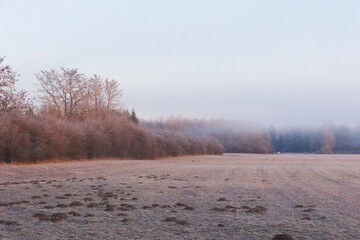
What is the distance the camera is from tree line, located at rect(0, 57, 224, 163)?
3189 cm

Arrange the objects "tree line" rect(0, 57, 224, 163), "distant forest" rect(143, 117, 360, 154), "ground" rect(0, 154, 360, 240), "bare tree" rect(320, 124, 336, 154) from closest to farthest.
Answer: "ground" rect(0, 154, 360, 240) → "tree line" rect(0, 57, 224, 163) → "bare tree" rect(320, 124, 336, 154) → "distant forest" rect(143, 117, 360, 154)

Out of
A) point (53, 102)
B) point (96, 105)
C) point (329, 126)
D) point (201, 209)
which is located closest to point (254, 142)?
point (329, 126)

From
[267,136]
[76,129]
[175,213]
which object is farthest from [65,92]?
[267,136]

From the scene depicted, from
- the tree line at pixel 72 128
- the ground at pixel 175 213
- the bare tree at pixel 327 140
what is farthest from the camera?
the bare tree at pixel 327 140

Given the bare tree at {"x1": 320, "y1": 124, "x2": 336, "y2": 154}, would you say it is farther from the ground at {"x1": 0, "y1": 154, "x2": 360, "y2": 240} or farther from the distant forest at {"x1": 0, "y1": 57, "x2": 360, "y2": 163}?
the ground at {"x1": 0, "y1": 154, "x2": 360, "y2": 240}

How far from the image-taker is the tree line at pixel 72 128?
31.9 metres

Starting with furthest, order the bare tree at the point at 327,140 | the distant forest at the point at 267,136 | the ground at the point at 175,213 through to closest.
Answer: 1. the distant forest at the point at 267,136
2. the bare tree at the point at 327,140
3. the ground at the point at 175,213

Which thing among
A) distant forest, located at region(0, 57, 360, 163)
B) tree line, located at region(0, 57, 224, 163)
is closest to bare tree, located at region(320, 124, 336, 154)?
distant forest, located at region(0, 57, 360, 163)

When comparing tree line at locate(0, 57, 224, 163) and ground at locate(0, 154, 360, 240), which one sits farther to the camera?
tree line at locate(0, 57, 224, 163)

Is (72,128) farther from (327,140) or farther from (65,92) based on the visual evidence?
(327,140)

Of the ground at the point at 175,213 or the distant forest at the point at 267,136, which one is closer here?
the ground at the point at 175,213

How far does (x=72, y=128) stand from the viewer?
3862cm

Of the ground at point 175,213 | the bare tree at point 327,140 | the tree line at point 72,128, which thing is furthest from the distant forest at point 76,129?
the bare tree at point 327,140

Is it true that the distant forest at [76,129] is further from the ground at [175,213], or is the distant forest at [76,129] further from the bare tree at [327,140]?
the bare tree at [327,140]
